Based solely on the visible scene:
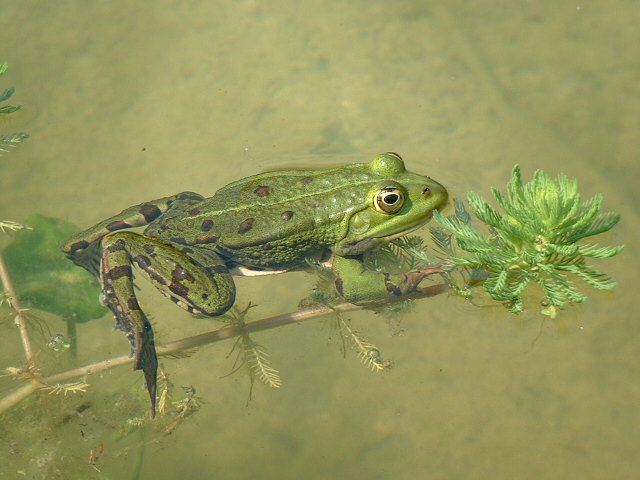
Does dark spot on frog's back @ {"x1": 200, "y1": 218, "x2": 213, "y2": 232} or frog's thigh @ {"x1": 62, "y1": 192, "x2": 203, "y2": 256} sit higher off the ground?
dark spot on frog's back @ {"x1": 200, "y1": 218, "x2": 213, "y2": 232}

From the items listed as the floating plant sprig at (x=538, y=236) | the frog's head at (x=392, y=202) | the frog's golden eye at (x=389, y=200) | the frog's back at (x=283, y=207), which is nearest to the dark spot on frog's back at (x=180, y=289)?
the frog's back at (x=283, y=207)

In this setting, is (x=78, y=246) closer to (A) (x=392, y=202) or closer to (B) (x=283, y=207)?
(B) (x=283, y=207)

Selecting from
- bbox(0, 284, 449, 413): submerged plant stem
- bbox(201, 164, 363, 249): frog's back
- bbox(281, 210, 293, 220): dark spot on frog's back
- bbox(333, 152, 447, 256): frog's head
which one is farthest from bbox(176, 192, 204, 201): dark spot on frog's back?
bbox(333, 152, 447, 256): frog's head

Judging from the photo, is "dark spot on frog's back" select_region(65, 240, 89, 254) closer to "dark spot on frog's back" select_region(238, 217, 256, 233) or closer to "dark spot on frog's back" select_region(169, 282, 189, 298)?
"dark spot on frog's back" select_region(169, 282, 189, 298)

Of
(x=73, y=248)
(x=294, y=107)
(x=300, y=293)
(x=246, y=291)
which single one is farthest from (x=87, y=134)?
(x=300, y=293)

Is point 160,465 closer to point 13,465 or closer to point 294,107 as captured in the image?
point 13,465

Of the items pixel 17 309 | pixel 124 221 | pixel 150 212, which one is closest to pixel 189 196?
pixel 150 212

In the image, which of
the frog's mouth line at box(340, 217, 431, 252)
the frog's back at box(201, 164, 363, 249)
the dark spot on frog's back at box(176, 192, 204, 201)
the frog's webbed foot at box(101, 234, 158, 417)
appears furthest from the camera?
the dark spot on frog's back at box(176, 192, 204, 201)
